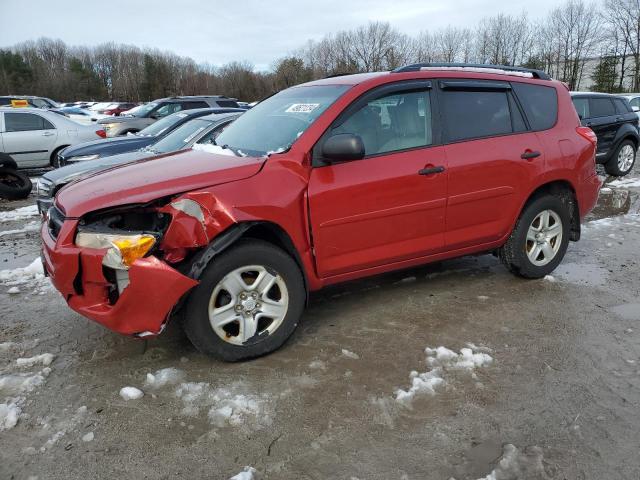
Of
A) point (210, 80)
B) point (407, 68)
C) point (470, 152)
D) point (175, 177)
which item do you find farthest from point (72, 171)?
point (210, 80)

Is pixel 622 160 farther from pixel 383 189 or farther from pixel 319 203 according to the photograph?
pixel 319 203

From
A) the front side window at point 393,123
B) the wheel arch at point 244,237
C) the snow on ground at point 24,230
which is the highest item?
the front side window at point 393,123

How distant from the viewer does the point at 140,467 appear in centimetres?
240

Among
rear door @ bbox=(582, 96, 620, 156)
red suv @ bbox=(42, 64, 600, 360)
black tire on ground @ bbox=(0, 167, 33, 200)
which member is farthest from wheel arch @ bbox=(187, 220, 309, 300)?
rear door @ bbox=(582, 96, 620, 156)

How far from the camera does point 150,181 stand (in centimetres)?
316

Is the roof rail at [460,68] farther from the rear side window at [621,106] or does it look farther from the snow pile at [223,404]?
the rear side window at [621,106]

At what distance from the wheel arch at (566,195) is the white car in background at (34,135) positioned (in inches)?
397

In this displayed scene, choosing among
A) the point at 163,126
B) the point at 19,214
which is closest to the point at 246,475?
the point at 19,214

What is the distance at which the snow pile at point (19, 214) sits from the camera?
7.81m

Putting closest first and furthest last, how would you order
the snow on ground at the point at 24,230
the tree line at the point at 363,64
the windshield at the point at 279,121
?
the windshield at the point at 279,121 → the snow on ground at the point at 24,230 → the tree line at the point at 363,64

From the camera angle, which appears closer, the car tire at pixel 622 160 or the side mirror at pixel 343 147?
the side mirror at pixel 343 147

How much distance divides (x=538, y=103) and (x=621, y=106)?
8.03 metres

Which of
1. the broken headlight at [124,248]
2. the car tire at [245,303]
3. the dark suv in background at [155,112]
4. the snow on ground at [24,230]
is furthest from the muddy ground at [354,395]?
the dark suv in background at [155,112]

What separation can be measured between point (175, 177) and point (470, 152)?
2.24m
